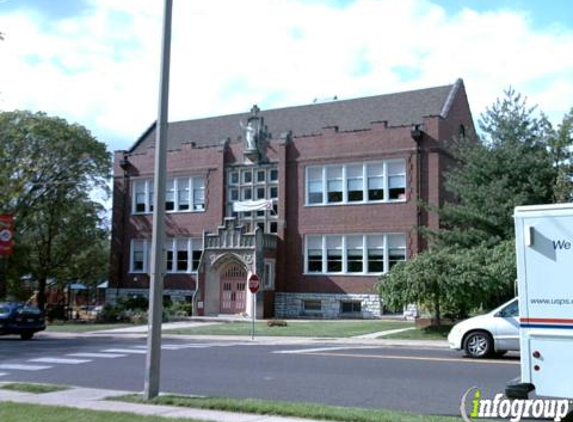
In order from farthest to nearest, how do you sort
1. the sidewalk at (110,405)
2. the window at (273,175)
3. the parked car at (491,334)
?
1. the window at (273,175)
2. the parked car at (491,334)
3. the sidewalk at (110,405)

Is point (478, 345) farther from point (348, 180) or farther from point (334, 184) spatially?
point (334, 184)

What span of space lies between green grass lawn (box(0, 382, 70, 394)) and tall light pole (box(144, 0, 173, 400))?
2361 millimetres

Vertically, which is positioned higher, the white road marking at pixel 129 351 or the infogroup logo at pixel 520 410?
the infogroup logo at pixel 520 410

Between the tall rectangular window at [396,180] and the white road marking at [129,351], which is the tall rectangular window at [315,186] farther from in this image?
the white road marking at [129,351]

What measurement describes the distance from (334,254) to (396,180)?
16.5 ft

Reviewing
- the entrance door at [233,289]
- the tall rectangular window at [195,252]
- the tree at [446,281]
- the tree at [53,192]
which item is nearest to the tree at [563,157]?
the tree at [446,281]

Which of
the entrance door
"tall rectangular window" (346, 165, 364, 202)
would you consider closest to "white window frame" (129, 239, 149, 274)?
the entrance door

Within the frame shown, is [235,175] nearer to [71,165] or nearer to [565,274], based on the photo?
[71,165]

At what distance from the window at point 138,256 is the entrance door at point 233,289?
7.35m

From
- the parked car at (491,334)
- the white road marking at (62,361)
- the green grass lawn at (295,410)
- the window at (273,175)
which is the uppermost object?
the window at (273,175)

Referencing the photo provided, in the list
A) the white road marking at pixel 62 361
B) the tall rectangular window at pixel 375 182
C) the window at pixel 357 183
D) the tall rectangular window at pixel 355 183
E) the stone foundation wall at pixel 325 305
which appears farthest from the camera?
the tall rectangular window at pixel 355 183

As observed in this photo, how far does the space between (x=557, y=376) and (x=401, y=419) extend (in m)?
1.97

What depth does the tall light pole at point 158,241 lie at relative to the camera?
1057cm

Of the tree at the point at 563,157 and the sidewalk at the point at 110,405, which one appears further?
the tree at the point at 563,157
